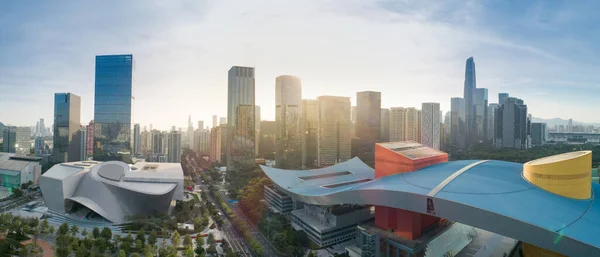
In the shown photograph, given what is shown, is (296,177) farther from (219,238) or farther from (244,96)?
(244,96)

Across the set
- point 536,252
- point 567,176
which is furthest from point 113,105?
point 567,176

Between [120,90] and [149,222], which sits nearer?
[149,222]

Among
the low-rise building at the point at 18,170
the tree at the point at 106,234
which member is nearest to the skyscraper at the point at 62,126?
the low-rise building at the point at 18,170

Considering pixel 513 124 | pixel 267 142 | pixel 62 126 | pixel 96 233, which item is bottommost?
pixel 96 233

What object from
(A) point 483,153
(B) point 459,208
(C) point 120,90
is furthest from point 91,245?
(A) point 483,153

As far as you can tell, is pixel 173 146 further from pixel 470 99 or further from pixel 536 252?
pixel 470 99

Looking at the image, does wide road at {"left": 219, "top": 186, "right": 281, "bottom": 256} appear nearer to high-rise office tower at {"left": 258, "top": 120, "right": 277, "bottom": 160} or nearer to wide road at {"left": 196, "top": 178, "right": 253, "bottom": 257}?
wide road at {"left": 196, "top": 178, "right": 253, "bottom": 257}

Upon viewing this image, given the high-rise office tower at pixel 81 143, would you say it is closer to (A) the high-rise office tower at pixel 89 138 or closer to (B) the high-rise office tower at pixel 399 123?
(A) the high-rise office tower at pixel 89 138
